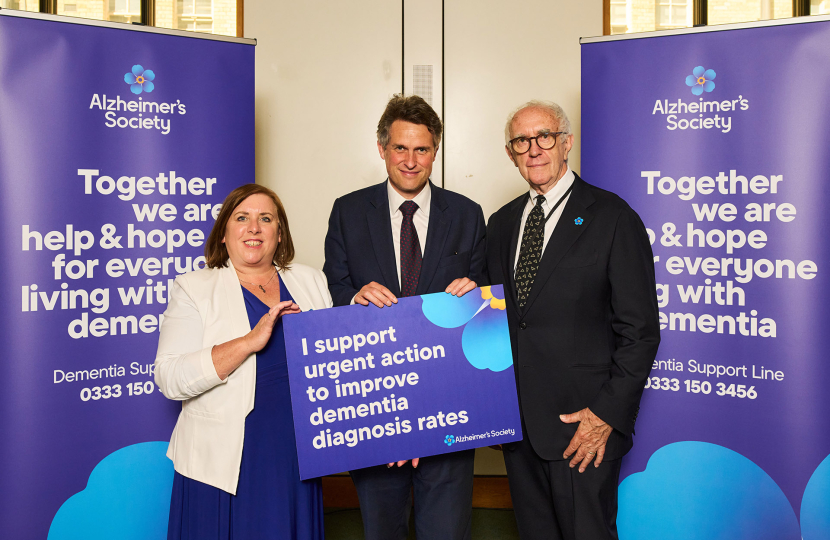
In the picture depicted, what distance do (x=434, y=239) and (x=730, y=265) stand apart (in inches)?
57.8

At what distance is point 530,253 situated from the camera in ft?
6.21

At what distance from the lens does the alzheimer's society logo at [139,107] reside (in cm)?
243

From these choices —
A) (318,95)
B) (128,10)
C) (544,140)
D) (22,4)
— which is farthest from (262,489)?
(22,4)

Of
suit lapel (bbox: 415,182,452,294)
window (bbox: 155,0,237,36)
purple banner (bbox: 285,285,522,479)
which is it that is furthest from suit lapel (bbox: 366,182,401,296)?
window (bbox: 155,0,237,36)

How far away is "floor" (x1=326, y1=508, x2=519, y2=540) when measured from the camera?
3137 mm

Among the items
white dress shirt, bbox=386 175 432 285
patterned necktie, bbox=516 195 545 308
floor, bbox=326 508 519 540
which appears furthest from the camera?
floor, bbox=326 508 519 540

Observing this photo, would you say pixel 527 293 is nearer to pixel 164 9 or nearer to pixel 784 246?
pixel 784 246

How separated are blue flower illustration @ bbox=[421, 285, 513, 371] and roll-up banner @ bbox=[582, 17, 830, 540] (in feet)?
3.91

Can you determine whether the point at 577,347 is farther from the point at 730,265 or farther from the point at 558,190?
the point at 730,265

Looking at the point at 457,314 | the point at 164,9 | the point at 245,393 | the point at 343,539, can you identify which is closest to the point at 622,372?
the point at 457,314

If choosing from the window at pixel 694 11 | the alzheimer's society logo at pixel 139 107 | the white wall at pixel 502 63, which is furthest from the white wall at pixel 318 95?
the window at pixel 694 11

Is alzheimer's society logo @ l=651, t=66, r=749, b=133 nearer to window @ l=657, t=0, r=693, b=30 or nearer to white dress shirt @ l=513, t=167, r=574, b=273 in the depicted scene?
white dress shirt @ l=513, t=167, r=574, b=273

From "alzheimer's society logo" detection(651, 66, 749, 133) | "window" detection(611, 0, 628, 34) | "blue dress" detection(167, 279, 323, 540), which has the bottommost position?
"blue dress" detection(167, 279, 323, 540)

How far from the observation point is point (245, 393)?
1.65m
